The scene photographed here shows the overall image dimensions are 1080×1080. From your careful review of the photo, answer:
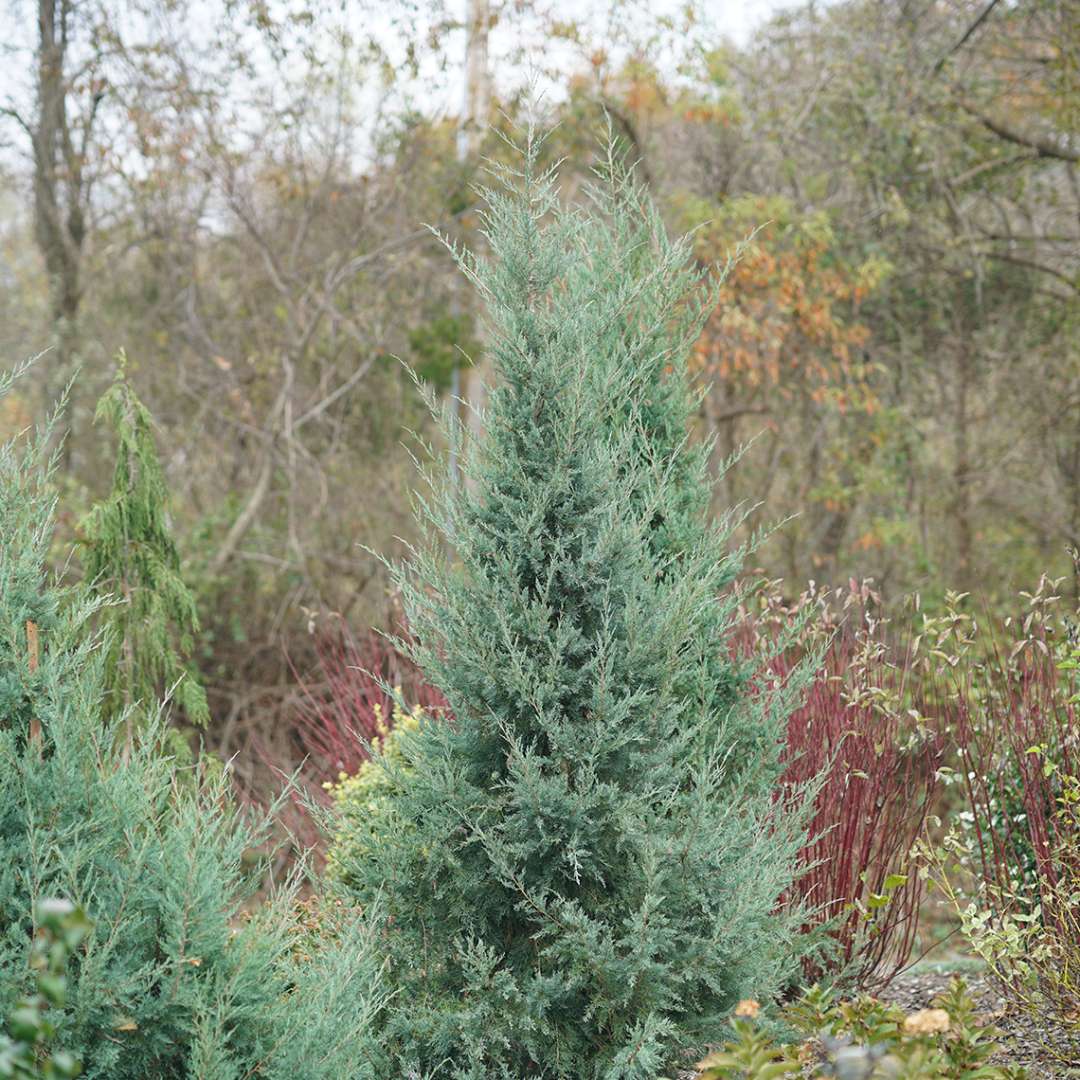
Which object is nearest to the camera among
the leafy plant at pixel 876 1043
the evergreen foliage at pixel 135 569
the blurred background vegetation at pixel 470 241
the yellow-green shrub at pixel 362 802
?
the leafy plant at pixel 876 1043

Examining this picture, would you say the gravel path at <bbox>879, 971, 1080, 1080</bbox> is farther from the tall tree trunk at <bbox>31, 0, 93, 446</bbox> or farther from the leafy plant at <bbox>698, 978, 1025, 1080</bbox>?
the tall tree trunk at <bbox>31, 0, 93, 446</bbox>

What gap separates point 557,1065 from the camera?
10.1 ft

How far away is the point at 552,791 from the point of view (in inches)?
121

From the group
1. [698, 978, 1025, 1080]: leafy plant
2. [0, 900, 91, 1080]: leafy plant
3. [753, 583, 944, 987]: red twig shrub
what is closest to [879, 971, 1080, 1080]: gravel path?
[753, 583, 944, 987]: red twig shrub

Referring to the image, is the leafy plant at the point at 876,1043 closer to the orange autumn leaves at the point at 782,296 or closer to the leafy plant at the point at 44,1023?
the leafy plant at the point at 44,1023

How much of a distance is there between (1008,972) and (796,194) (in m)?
8.58

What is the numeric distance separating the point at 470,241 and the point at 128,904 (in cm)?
918

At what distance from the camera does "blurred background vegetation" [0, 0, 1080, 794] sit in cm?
987

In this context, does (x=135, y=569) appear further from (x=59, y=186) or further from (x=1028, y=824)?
(x=59, y=186)

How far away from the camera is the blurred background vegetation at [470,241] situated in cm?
987

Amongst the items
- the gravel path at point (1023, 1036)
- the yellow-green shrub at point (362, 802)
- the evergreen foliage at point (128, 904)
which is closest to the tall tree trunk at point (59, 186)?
the yellow-green shrub at point (362, 802)

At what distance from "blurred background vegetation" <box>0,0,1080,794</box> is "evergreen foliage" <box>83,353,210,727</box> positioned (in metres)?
4.30

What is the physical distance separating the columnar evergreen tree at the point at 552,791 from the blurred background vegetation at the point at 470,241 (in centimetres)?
608

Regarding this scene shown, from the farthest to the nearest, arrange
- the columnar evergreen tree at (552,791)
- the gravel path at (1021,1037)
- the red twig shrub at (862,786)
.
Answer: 1. the red twig shrub at (862,786)
2. the gravel path at (1021,1037)
3. the columnar evergreen tree at (552,791)
